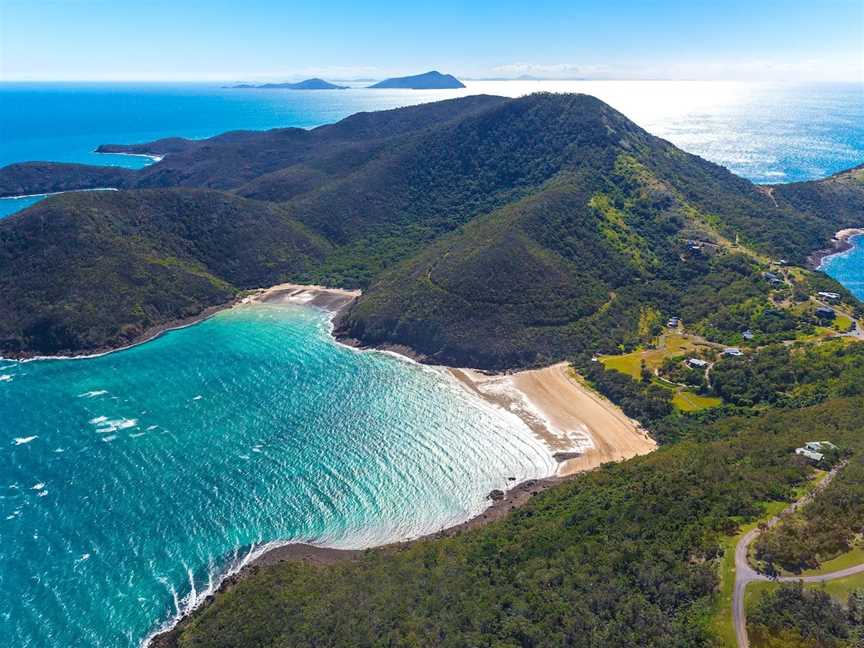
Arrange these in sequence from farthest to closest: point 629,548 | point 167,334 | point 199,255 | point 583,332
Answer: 1. point 199,255
2. point 167,334
3. point 583,332
4. point 629,548

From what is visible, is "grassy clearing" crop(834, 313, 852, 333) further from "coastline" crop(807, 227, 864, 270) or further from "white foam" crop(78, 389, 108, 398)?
"white foam" crop(78, 389, 108, 398)

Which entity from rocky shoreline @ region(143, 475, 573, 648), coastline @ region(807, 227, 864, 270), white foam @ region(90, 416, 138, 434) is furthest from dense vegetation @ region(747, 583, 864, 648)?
coastline @ region(807, 227, 864, 270)

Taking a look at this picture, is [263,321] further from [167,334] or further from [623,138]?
[623,138]

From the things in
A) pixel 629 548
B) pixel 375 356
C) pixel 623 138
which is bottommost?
pixel 375 356

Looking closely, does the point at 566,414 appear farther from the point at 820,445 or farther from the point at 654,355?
the point at 820,445

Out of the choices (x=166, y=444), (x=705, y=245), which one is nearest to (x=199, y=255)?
(x=166, y=444)

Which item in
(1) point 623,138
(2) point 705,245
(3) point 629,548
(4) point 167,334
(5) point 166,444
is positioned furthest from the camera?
(1) point 623,138
